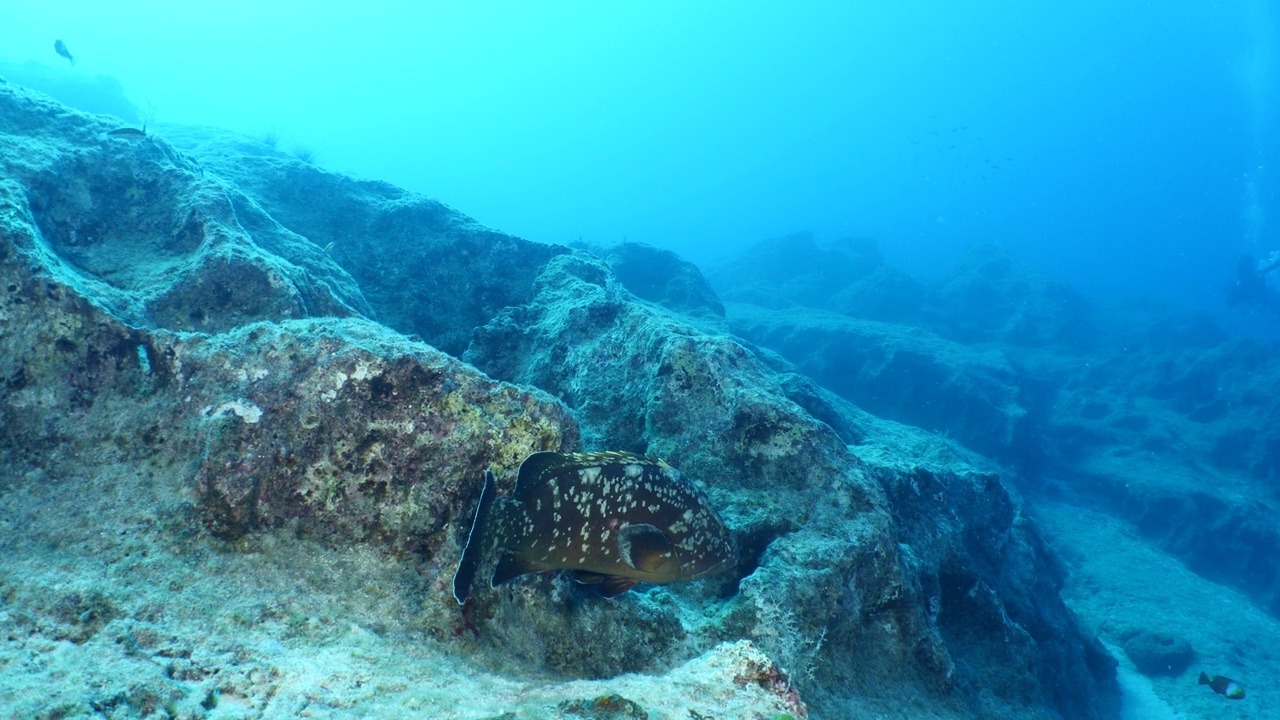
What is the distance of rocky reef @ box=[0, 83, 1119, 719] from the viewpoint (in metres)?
2.00

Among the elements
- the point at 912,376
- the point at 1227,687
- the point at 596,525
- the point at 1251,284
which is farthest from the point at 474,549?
the point at 1251,284

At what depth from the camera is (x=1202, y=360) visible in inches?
854

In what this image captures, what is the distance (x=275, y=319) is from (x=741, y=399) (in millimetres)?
3832

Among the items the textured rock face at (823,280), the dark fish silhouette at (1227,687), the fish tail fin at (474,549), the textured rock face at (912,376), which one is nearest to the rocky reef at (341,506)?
the fish tail fin at (474,549)

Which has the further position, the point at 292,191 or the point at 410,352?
the point at 292,191

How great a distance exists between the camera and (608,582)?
2939 millimetres

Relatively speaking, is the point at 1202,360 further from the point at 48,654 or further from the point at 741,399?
the point at 48,654

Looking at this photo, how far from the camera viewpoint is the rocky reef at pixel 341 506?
2.00 metres

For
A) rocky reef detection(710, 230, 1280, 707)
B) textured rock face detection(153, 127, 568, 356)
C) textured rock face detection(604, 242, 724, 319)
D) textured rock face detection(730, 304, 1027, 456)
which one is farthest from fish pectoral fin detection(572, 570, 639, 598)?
textured rock face detection(730, 304, 1027, 456)

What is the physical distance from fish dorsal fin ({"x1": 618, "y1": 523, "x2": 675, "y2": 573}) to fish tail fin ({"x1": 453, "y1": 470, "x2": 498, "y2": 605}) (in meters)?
0.67

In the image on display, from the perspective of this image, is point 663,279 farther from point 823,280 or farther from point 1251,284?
point 1251,284

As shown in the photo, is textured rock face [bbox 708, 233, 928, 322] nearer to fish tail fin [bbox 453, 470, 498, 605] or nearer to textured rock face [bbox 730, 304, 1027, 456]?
textured rock face [bbox 730, 304, 1027, 456]

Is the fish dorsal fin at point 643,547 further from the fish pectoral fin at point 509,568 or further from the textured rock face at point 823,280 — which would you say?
the textured rock face at point 823,280

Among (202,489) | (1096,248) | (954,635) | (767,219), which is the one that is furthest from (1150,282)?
(202,489)
